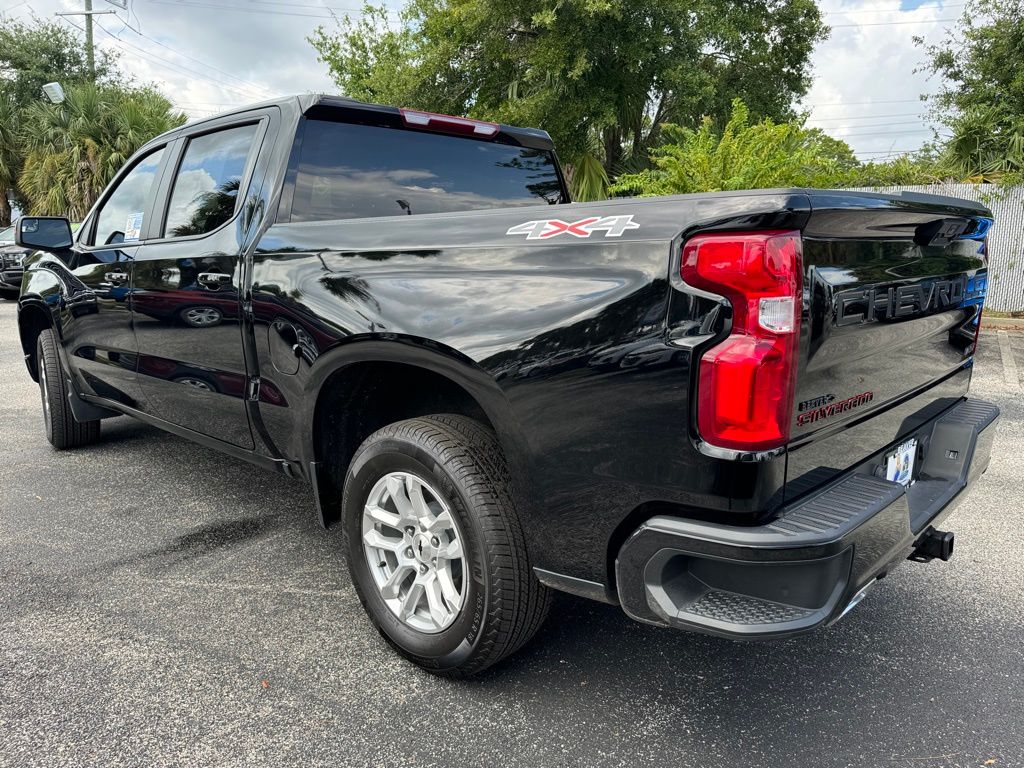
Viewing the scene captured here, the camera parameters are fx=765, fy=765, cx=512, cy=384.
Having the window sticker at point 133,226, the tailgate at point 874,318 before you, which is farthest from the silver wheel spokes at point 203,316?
the tailgate at point 874,318

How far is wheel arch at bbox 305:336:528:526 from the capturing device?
2.25 m

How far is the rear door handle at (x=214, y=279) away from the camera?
2918mm

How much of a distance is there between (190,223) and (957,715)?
11.0 feet

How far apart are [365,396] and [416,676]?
3.14 feet

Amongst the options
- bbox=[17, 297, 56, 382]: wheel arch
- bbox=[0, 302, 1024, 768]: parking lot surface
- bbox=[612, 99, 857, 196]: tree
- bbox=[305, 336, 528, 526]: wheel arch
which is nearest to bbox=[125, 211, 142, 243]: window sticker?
bbox=[17, 297, 56, 382]: wheel arch

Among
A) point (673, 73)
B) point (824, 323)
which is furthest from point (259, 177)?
point (673, 73)

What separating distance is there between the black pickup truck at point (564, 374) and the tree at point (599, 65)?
1135 centimetres

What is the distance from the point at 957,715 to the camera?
222 centimetres

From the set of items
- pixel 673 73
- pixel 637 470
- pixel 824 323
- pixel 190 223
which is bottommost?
pixel 637 470

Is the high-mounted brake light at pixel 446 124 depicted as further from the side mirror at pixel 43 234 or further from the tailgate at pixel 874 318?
the side mirror at pixel 43 234

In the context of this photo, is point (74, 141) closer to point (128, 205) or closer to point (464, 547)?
point (128, 205)

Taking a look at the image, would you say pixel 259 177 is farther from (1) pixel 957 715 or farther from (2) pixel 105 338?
(1) pixel 957 715

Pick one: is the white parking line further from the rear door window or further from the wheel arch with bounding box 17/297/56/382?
the wheel arch with bounding box 17/297/56/382

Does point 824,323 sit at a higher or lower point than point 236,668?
higher
